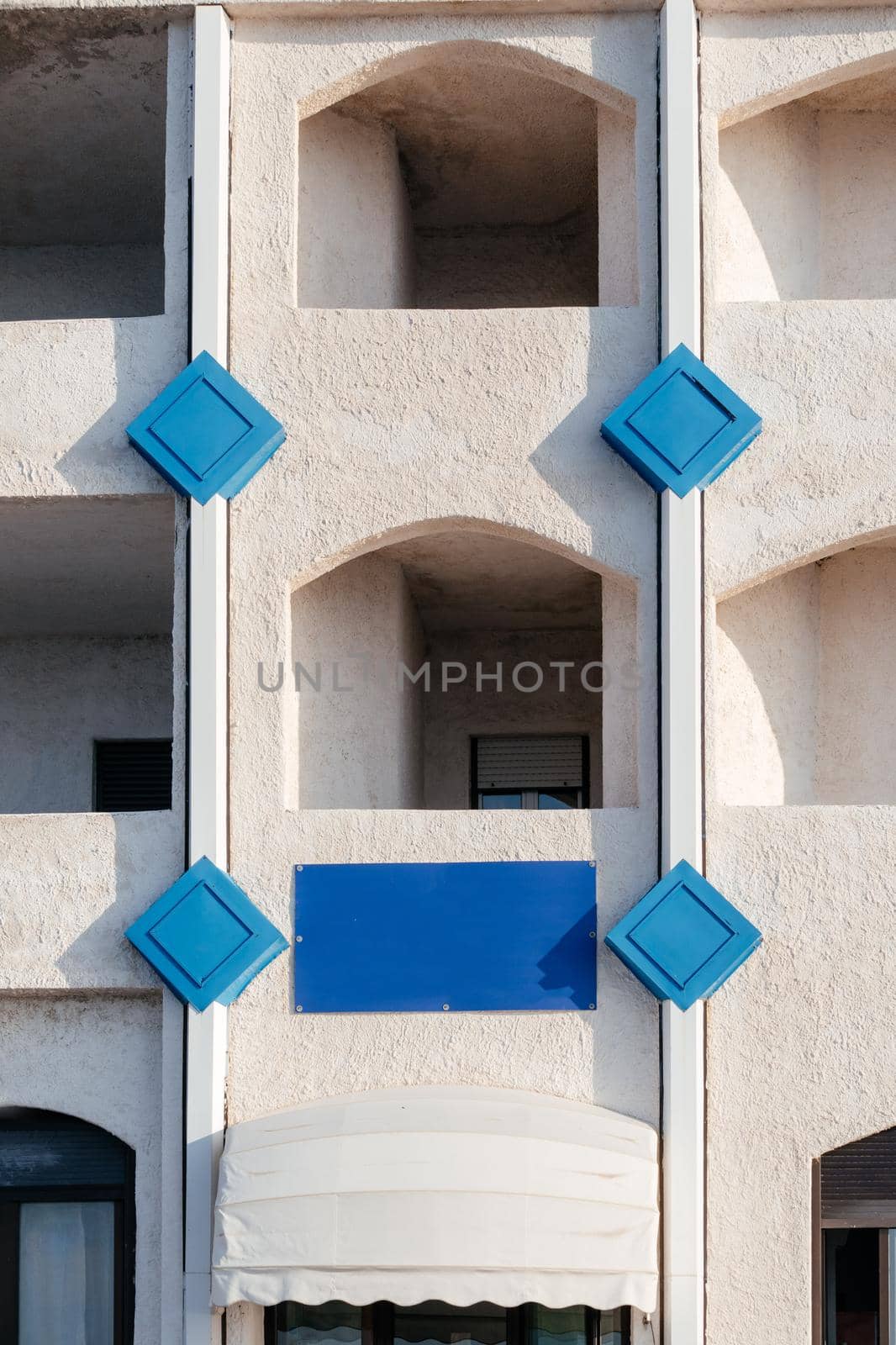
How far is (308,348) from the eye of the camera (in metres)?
10.4

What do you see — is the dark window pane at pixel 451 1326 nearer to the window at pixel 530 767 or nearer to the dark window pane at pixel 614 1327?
the dark window pane at pixel 614 1327

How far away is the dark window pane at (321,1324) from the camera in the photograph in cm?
999

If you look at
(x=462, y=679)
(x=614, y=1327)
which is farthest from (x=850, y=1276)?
(x=462, y=679)

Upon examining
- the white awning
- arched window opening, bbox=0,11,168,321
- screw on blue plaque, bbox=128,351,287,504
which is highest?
arched window opening, bbox=0,11,168,321

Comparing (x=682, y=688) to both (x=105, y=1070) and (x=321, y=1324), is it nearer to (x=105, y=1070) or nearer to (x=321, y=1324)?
(x=105, y=1070)

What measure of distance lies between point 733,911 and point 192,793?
3796mm

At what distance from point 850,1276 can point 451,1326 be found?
9.29 ft

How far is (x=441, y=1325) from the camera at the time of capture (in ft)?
33.3

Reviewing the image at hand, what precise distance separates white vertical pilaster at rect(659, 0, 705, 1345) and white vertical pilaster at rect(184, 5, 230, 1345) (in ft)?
10.0

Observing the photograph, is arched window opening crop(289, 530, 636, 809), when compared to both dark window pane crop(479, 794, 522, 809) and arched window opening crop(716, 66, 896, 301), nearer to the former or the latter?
dark window pane crop(479, 794, 522, 809)

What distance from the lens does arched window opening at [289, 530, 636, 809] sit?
10.9 metres

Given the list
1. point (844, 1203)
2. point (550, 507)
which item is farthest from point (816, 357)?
point (844, 1203)

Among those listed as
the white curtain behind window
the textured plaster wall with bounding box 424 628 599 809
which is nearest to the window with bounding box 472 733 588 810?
the textured plaster wall with bounding box 424 628 599 809

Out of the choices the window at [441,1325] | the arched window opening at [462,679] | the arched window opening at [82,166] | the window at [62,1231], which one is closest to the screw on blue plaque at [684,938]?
the arched window opening at [462,679]
